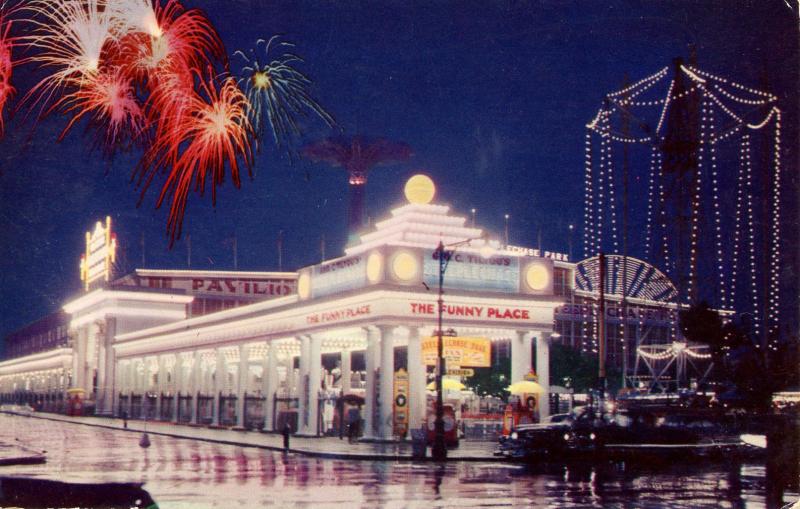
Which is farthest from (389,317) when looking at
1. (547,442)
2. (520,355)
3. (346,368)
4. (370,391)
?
(346,368)

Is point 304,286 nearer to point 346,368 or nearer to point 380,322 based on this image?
point 380,322

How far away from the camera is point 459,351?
40.0 metres

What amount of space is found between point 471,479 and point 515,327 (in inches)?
748

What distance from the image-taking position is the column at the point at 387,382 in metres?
40.6

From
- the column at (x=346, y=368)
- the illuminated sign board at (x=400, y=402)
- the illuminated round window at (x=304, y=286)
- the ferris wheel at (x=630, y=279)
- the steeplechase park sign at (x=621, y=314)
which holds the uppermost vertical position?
the ferris wheel at (x=630, y=279)

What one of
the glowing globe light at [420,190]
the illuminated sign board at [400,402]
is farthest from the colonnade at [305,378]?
the glowing globe light at [420,190]

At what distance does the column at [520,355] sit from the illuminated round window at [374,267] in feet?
27.1

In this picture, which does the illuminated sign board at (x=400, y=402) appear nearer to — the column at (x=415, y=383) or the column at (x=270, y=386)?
the column at (x=415, y=383)

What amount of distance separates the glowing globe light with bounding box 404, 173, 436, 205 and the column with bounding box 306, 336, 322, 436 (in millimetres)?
9358

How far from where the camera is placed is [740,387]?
60.5m

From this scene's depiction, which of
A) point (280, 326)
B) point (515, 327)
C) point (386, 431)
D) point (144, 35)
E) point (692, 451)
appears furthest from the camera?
point (280, 326)

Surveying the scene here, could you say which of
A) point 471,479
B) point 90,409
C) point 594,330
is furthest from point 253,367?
point 471,479

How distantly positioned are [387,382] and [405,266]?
17.3 ft

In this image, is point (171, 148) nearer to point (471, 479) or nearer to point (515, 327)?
point (471, 479)
